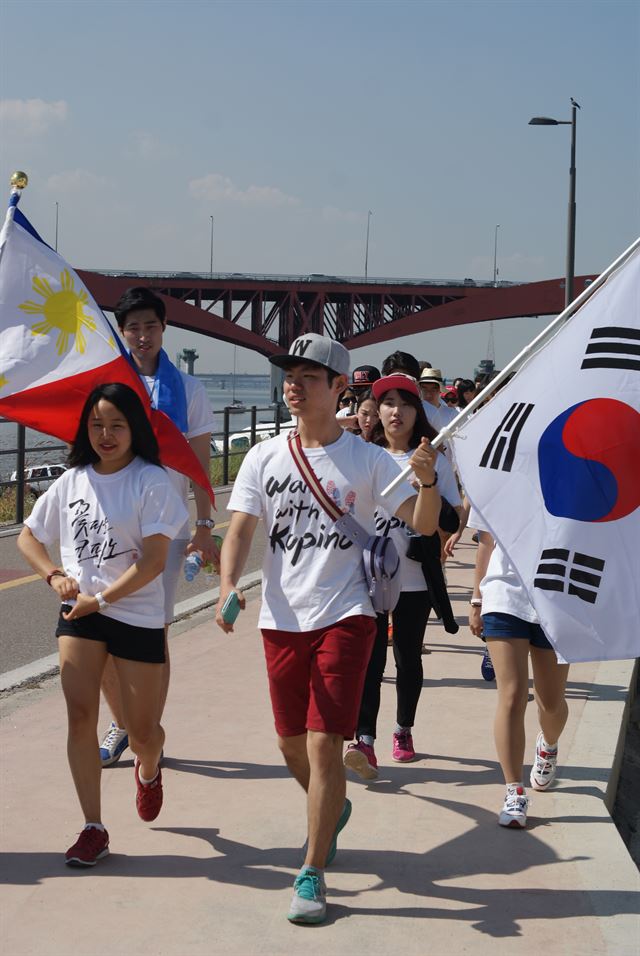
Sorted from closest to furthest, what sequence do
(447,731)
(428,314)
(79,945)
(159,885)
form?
(79,945), (159,885), (447,731), (428,314)

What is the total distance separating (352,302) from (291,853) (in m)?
74.5

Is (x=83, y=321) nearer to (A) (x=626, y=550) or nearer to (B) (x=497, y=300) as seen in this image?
(A) (x=626, y=550)

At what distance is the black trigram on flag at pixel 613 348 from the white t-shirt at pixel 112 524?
5.36ft

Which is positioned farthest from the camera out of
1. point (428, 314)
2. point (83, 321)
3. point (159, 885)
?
point (428, 314)

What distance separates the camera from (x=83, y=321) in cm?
536

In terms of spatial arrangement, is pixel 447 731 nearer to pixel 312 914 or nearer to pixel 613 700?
pixel 613 700

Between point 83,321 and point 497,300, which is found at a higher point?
point 497,300

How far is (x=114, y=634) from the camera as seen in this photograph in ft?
15.0

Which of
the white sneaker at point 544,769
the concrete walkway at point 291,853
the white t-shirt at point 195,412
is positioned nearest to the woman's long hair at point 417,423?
the white t-shirt at point 195,412

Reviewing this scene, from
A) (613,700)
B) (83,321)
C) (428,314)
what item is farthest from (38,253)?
(428,314)

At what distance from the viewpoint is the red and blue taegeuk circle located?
15.0 ft

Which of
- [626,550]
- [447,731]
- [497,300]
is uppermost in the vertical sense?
[497,300]

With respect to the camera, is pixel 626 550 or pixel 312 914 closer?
pixel 312 914

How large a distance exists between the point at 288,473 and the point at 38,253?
172cm
